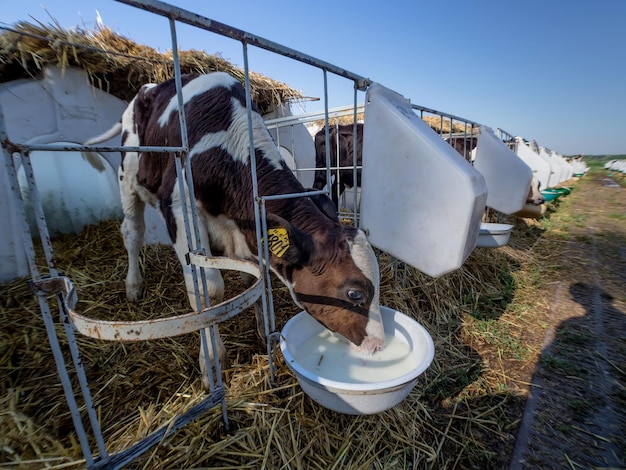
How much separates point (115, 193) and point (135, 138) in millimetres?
2092

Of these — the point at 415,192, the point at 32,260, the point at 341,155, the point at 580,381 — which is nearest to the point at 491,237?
the point at 580,381

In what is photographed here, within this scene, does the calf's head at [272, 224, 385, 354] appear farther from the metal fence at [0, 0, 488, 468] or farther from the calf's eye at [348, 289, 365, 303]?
the metal fence at [0, 0, 488, 468]

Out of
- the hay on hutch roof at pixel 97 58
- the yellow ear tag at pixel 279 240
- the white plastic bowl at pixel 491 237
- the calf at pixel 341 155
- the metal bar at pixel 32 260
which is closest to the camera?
the metal bar at pixel 32 260

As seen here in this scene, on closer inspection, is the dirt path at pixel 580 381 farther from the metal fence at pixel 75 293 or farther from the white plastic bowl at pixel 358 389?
the metal fence at pixel 75 293

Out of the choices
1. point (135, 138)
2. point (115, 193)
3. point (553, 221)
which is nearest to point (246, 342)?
point (135, 138)

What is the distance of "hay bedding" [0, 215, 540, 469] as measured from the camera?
59.1 inches

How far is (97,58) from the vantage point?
349 centimetres

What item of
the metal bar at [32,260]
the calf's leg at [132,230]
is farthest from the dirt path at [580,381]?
the calf's leg at [132,230]

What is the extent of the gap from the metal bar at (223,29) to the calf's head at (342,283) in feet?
3.26

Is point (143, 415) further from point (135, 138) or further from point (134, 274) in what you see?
point (135, 138)

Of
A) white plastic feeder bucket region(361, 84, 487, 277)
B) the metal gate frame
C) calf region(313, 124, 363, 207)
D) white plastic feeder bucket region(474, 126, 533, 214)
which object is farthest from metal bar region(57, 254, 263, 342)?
calf region(313, 124, 363, 207)

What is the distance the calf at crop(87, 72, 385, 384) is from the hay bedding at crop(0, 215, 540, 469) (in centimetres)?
41

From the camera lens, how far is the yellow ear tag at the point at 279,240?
1.64 metres

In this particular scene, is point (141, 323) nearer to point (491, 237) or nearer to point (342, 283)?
point (342, 283)
